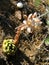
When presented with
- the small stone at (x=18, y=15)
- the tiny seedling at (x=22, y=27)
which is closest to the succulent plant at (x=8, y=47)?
the tiny seedling at (x=22, y=27)

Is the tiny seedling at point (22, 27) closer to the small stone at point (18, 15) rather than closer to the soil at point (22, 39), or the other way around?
the soil at point (22, 39)

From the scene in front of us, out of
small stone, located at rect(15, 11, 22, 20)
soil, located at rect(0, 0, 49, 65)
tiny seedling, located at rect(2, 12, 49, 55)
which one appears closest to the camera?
tiny seedling, located at rect(2, 12, 49, 55)

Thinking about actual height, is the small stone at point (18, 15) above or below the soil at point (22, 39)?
above

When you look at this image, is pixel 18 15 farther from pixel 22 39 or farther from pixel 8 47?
pixel 8 47

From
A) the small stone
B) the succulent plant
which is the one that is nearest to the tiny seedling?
the succulent plant

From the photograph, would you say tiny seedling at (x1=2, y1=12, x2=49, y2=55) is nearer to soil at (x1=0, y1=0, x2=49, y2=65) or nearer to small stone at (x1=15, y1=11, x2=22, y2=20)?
soil at (x1=0, y1=0, x2=49, y2=65)
